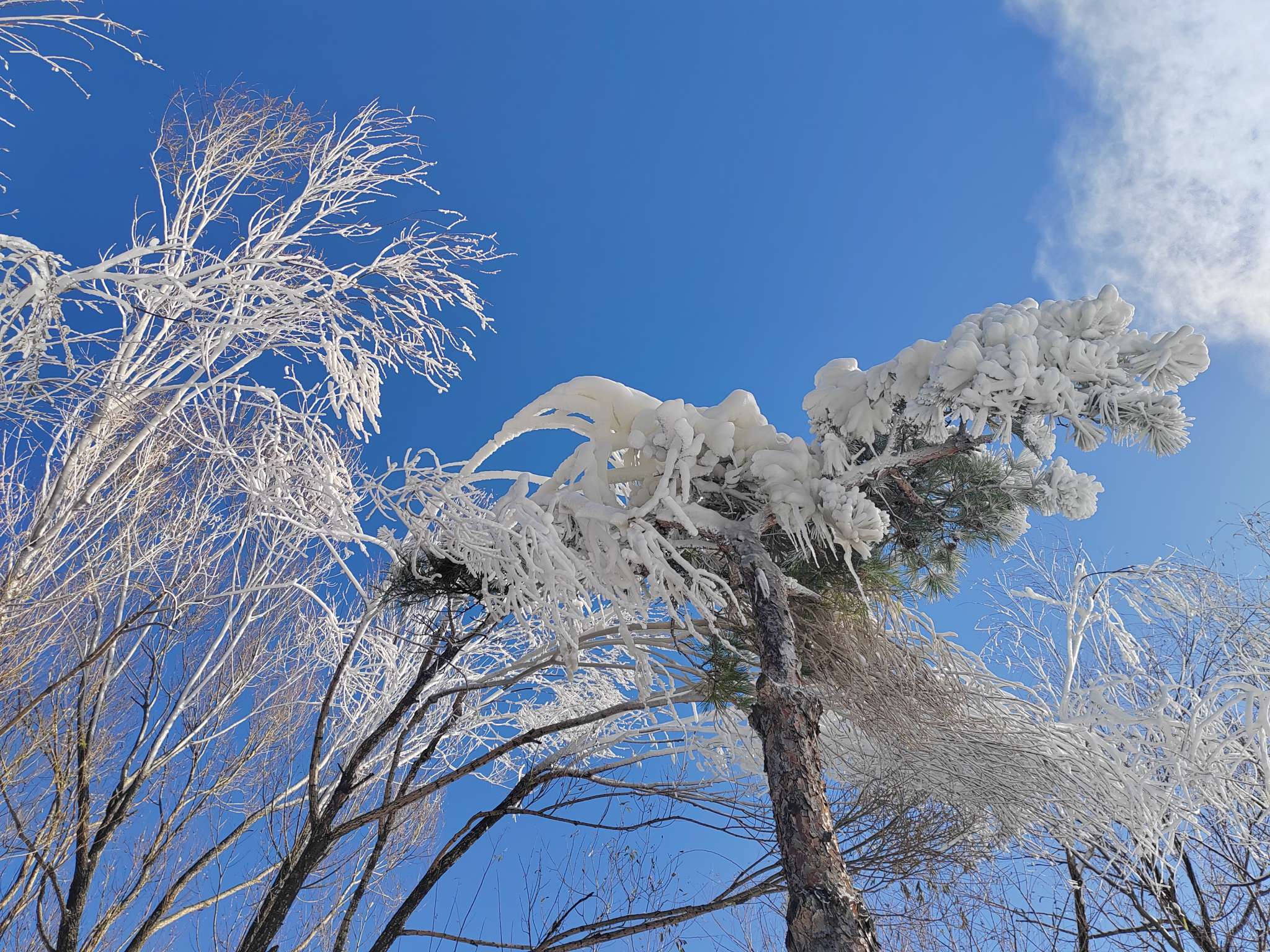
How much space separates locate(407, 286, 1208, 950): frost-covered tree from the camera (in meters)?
2.91

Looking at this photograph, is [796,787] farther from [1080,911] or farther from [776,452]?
[1080,911]

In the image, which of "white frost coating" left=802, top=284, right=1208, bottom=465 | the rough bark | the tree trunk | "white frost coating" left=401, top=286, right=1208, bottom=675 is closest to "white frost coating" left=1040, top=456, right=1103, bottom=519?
"white frost coating" left=401, top=286, right=1208, bottom=675

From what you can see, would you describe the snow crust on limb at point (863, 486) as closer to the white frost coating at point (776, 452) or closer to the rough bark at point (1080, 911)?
the white frost coating at point (776, 452)

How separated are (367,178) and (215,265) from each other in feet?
9.59

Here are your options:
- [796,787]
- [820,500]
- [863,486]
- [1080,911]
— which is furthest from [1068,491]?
[1080,911]

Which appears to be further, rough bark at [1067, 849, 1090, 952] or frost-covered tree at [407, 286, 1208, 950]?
rough bark at [1067, 849, 1090, 952]

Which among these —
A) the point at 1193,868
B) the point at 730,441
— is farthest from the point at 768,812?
the point at 1193,868

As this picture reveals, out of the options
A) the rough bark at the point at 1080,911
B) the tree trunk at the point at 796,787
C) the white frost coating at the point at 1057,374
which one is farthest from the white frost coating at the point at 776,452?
the rough bark at the point at 1080,911

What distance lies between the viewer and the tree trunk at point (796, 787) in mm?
2562

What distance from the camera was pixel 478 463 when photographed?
4.03 metres

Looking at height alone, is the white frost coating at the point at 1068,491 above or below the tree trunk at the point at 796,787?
above

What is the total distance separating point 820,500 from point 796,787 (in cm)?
118

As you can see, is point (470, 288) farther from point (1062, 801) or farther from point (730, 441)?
point (1062, 801)

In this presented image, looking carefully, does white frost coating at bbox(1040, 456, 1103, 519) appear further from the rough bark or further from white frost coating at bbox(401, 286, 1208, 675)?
the rough bark
